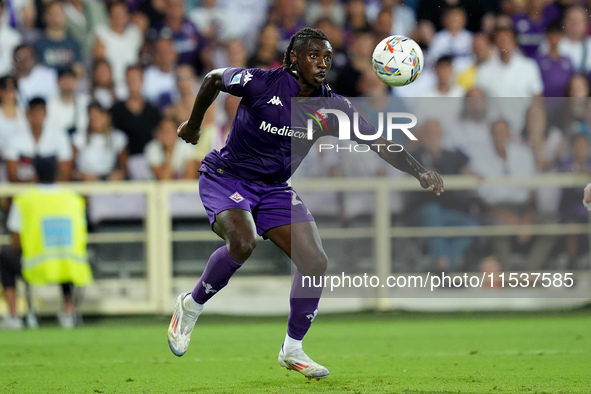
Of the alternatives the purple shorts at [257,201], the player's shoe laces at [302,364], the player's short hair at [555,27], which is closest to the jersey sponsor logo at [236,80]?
the purple shorts at [257,201]

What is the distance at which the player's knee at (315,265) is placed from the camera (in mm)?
5773

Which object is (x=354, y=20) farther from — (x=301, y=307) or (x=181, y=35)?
(x=301, y=307)

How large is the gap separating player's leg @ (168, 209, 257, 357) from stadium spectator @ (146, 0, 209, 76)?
621 centimetres

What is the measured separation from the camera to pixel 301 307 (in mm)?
5914

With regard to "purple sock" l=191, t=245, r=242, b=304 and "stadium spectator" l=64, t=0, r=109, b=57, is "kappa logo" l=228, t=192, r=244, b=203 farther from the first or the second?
"stadium spectator" l=64, t=0, r=109, b=57

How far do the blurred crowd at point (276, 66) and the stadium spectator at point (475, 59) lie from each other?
2 cm

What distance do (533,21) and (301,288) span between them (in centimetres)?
782

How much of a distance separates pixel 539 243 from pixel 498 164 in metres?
1.08

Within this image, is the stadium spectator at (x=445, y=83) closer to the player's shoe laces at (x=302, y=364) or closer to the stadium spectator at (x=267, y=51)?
the stadium spectator at (x=267, y=51)

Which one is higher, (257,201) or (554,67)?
(554,67)

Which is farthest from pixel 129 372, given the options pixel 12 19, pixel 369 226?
pixel 12 19

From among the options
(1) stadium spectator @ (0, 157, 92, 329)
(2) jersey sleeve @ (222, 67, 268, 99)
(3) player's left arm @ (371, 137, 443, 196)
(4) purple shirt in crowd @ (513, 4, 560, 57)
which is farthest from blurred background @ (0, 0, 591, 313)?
(2) jersey sleeve @ (222, 67, 268, 99)

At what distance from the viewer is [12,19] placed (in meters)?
11.9

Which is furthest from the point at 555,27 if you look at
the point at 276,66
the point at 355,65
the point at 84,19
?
the point at 84,19
